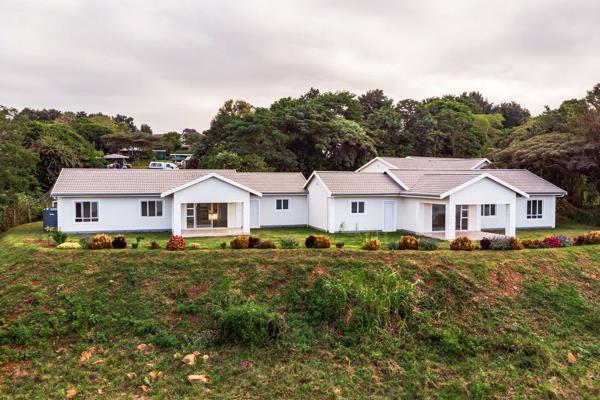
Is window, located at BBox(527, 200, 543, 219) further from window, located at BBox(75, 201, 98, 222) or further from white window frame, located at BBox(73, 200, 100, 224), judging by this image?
window, located at BBox(75, 201, 98, 222)

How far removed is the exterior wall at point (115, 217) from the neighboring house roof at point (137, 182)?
46 centimetres

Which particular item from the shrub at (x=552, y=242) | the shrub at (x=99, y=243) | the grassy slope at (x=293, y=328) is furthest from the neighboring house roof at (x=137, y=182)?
the shrub at (x=552, y=242)

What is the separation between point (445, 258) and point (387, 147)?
119 feet

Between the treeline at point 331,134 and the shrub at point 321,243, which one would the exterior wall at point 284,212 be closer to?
the shrub at point 321,243

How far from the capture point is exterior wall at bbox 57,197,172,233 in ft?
76.1

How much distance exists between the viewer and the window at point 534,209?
27359mm

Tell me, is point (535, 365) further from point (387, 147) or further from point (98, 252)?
point (387, 147)

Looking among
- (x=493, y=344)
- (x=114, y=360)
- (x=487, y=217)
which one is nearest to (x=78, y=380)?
(x=114, y=360)

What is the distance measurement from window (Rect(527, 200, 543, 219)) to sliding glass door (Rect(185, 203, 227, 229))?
60.0 feet

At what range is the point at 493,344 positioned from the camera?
503 inches

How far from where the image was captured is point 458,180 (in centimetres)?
2373

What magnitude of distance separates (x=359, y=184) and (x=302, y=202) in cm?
411

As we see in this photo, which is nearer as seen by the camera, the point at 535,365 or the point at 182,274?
the point at 535,365

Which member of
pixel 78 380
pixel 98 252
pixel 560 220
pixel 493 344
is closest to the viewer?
pixel 78 380
